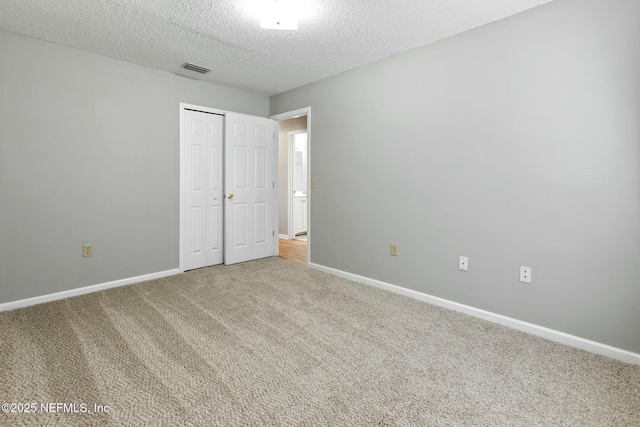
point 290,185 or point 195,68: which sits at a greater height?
point 195,68

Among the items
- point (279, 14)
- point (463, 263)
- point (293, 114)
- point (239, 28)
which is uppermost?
point (239, 28)

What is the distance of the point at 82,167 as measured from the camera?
312 centimetres

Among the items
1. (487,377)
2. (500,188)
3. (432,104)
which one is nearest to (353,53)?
(432,104)

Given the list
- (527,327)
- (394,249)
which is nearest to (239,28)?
(394,249)

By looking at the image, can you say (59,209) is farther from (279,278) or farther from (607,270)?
(607,270)

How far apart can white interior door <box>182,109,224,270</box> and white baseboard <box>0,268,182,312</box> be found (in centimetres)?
32

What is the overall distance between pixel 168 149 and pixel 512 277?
3.70 metres

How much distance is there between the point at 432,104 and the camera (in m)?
2.89

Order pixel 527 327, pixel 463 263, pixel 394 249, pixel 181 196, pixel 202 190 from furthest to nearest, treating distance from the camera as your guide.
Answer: pixel 202 190 → pixel 181 196 → pixel 394 249 → pixel 463 263 → pixel 527 327

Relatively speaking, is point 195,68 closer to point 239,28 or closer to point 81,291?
point 239,28

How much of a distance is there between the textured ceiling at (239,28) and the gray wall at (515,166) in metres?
0.29

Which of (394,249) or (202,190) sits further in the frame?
(202,190)

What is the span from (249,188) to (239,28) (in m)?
2.17

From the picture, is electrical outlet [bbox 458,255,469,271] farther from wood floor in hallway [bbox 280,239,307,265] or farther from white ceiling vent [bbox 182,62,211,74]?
white ceiling vent [bbox 182,62,211,74]
